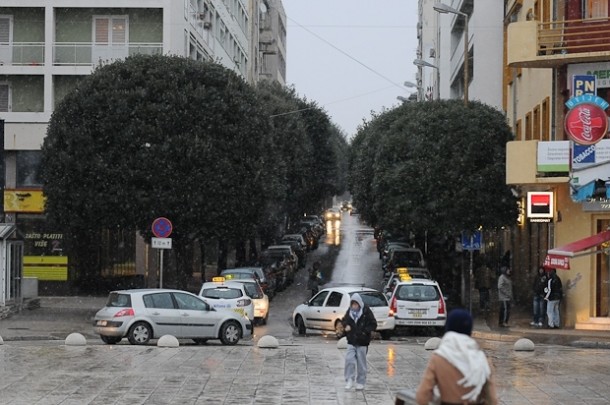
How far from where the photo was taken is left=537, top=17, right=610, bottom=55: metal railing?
32219mm

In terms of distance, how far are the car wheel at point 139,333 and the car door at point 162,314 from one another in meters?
0.17

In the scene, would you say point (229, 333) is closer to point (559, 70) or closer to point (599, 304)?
point (599, 304)

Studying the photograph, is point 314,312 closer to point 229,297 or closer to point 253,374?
point 229,297

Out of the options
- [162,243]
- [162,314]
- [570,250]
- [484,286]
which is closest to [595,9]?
[570,250]

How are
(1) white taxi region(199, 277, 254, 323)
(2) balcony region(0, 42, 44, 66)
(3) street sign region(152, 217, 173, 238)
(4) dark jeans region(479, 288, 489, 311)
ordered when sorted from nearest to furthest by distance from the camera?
(1) white taxi region(199, 277, 254, 323) < (3) street sign region(152, 217, 173, 238) < (4) dark jeans region(479, 288, 489, 311) < (2) balcony region(0, 42, 44, 66)

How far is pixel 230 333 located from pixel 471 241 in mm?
14526

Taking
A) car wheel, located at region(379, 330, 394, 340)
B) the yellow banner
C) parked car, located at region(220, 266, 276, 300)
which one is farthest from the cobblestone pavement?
the yellow banner

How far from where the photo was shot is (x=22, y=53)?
52.5m

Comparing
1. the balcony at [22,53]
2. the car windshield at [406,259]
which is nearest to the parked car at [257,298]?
the car windshield at [406,259]

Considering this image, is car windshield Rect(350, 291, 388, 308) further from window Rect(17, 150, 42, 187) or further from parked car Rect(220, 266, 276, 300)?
window Rect(17, 150, 42, 187)

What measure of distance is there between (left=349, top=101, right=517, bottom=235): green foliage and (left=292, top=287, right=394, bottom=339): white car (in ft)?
35.9

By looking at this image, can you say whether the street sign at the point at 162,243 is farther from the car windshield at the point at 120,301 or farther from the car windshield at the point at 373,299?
the car windshield at the point at 120,301

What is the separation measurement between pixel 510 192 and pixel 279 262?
1420 centimetres

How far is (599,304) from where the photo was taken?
1293 inches
